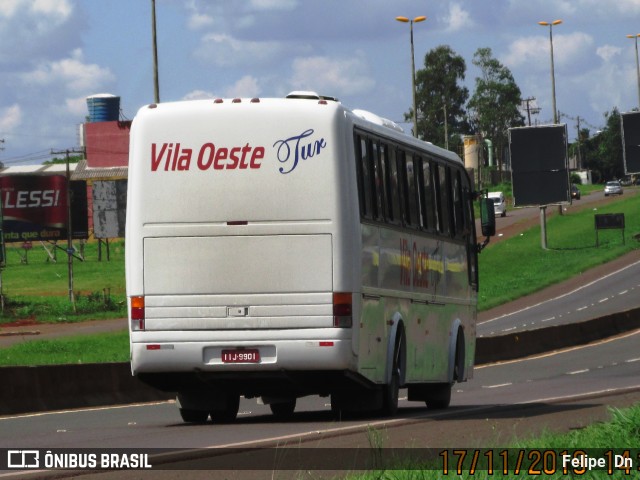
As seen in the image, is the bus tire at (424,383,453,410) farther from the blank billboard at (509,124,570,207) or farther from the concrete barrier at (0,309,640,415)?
the blank billboard at (509,124,570,207)

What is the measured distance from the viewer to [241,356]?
1622cm

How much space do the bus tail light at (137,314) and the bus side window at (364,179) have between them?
2.50 m

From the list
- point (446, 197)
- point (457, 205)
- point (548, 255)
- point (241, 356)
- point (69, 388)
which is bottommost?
point (548, 255)

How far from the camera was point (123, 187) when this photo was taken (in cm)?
9244

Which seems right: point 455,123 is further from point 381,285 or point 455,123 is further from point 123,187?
point 381,285

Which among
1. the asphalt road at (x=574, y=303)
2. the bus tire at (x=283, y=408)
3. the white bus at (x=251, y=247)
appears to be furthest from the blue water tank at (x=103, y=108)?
the white bus at (x=251, y=247)

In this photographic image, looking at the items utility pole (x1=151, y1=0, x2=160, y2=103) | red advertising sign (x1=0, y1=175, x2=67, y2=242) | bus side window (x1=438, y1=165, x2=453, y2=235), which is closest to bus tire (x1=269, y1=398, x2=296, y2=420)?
bus side window (x1=438, y1=165, x2=453, y2=235)

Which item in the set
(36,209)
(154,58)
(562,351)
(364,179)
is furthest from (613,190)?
(364,179)

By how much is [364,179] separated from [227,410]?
127 inches

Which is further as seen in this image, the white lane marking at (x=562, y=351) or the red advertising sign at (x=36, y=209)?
the red advertising sign at (x=36, y=209)

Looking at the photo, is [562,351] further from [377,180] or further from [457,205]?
[377,180]

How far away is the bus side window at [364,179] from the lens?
16672mm

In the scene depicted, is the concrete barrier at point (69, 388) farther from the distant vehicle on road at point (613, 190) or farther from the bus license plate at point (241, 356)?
the distant vehicle on road at point (613, 190)

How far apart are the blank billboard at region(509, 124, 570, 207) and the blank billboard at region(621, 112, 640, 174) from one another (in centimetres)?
302
